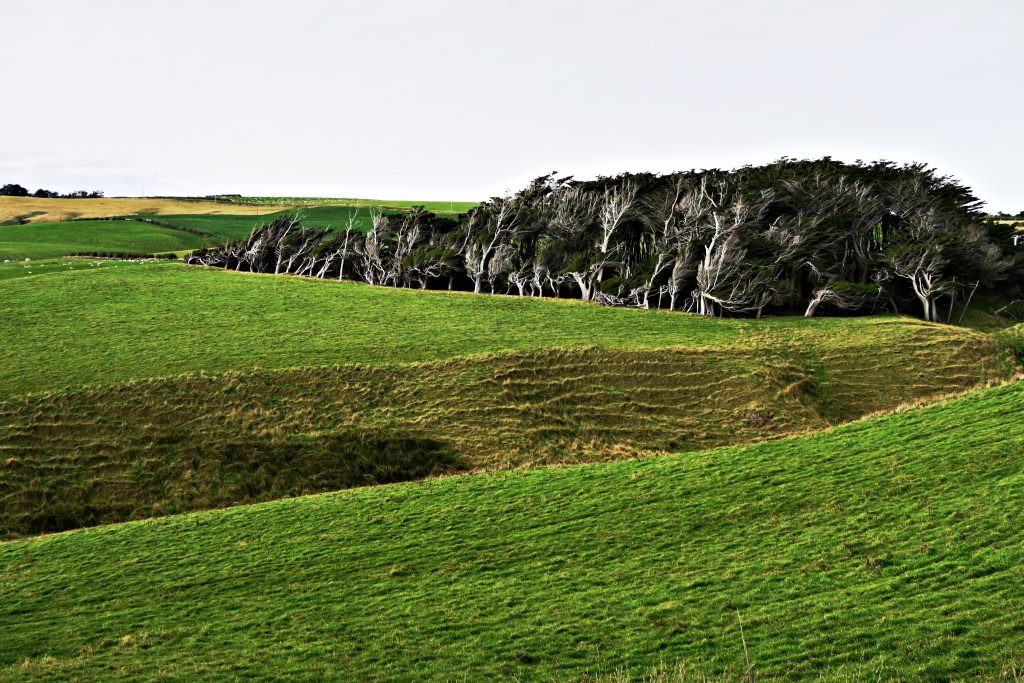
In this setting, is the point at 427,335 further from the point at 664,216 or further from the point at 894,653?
the point at 894,653

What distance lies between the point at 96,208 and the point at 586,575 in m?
173

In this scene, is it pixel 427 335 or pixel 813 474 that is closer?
pixel 813 474

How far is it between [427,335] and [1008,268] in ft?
204

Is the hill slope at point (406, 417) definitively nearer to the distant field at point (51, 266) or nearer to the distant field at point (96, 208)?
the distant field at point (51, 266)

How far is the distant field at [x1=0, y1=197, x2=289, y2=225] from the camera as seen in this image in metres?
155

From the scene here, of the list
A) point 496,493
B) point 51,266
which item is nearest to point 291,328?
point 496,493

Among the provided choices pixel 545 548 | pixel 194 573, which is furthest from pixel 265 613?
pixel 545 548

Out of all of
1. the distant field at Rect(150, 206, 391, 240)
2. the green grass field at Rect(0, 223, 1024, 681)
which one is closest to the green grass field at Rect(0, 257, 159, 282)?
the green grass field at Rect(0, 223, 1024, 681)

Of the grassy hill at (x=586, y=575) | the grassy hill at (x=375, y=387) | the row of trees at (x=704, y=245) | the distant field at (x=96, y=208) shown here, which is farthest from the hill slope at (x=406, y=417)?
the distant field at (x=96, y=208)

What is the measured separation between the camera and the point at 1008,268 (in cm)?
8231

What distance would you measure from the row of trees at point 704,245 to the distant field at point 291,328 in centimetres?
577

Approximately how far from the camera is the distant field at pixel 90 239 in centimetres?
10512

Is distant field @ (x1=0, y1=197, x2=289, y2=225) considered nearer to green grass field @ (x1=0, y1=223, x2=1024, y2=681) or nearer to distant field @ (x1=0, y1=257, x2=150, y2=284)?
distant field @ (x1=0, y1=257, x2=150, y2=284)

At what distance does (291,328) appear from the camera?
5719cm
